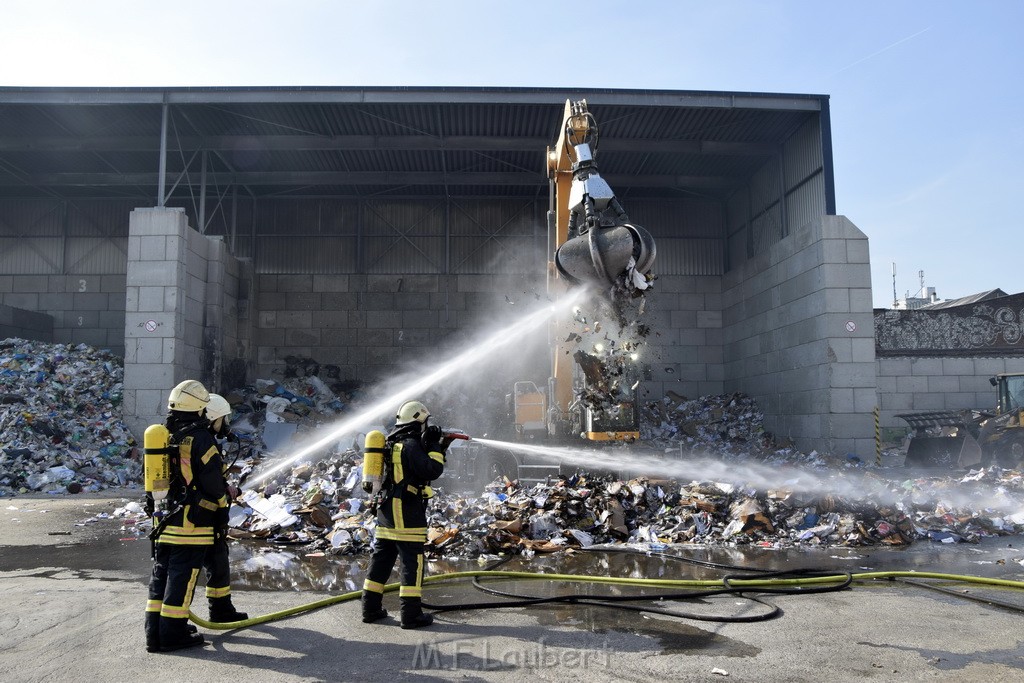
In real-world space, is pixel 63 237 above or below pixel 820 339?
above

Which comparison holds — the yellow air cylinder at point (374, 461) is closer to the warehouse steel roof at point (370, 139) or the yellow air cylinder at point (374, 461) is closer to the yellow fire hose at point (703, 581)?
the yellow fire hose at point (703, 581)

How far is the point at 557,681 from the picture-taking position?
3.94 meters

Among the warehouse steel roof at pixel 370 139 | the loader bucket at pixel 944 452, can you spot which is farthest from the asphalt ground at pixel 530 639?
the warehouse steel roof at pixel 370 139

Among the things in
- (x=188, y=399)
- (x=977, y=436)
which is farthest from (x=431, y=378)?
(x=188, y=399)

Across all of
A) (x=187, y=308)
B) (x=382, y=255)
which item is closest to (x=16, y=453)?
(x=187, y=308)

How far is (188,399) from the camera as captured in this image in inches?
190

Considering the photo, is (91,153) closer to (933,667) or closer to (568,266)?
(568,266)

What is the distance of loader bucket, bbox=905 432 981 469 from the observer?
1550 cm

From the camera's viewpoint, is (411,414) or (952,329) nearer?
(411,414)

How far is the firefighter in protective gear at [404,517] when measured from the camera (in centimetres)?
508

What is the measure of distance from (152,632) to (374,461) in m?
1.74

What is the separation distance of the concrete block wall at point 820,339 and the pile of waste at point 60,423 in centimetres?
1426

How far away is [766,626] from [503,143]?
591 inches

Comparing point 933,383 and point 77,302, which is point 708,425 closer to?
point 933,383
